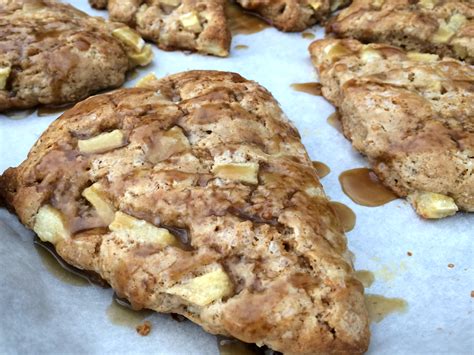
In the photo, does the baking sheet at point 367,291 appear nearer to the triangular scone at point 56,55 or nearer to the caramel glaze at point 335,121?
the caramel glaze at point 335,121

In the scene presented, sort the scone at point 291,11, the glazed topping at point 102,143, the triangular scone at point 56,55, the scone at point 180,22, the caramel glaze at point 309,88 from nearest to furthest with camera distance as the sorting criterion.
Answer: the glazed topping at point 102,143 → the triangular scone at point 56,55 → the caramel glaze at point 309,88 → the scone at point 180,22 → the scone at point 291,11

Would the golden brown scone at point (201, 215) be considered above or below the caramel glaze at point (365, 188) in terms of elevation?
above

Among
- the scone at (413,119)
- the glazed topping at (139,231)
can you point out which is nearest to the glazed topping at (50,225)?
the glazed topping at (139,231)

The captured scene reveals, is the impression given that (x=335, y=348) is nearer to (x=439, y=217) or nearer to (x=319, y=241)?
(x=319, y=241)

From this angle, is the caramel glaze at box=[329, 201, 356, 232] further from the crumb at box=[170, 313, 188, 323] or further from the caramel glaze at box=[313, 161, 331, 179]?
the crumb at box=[170, 313, 188, 323]

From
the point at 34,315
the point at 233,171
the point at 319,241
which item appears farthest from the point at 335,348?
the point at 34,315

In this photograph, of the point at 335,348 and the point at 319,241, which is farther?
the point at 319,241

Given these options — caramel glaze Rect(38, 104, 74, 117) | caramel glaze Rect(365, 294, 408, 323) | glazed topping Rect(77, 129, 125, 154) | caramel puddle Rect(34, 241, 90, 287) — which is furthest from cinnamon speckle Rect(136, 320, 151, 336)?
caramel glaze Rect(38, 104, 74, 117)

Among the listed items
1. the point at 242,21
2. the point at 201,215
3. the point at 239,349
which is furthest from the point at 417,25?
the point at 239,349
